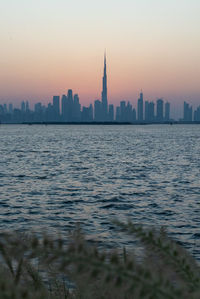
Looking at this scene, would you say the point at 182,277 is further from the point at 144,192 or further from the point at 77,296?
the point at 144,192

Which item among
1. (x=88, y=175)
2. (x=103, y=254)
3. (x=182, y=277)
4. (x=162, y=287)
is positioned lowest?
(x=88, y=175)

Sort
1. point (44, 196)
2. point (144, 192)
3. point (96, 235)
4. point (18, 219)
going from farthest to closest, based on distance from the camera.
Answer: point (144, 192) < point (44, 196) < point (18, 219) < point (96, 235)

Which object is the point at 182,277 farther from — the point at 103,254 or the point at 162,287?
the point at 103,254

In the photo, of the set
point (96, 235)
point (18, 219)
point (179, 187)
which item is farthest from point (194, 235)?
point (179, 187)

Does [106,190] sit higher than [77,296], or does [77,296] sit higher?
[77,296]

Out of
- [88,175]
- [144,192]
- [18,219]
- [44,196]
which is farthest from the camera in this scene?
[88,175]

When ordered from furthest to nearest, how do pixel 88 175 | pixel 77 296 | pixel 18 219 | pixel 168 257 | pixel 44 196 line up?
pixel 88 175, pixel 44 196, pixel 18 219, pixel 77 296, pixel 168 257

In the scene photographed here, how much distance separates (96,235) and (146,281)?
13596 mm

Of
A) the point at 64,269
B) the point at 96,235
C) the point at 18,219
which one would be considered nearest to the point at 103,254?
the point at 64,269

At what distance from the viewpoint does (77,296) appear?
3.89 m

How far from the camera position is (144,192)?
2492 centimetres

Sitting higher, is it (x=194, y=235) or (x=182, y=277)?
(x=182, y=277)

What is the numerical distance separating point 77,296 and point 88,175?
30572 millimetres

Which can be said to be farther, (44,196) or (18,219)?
(44,196)
